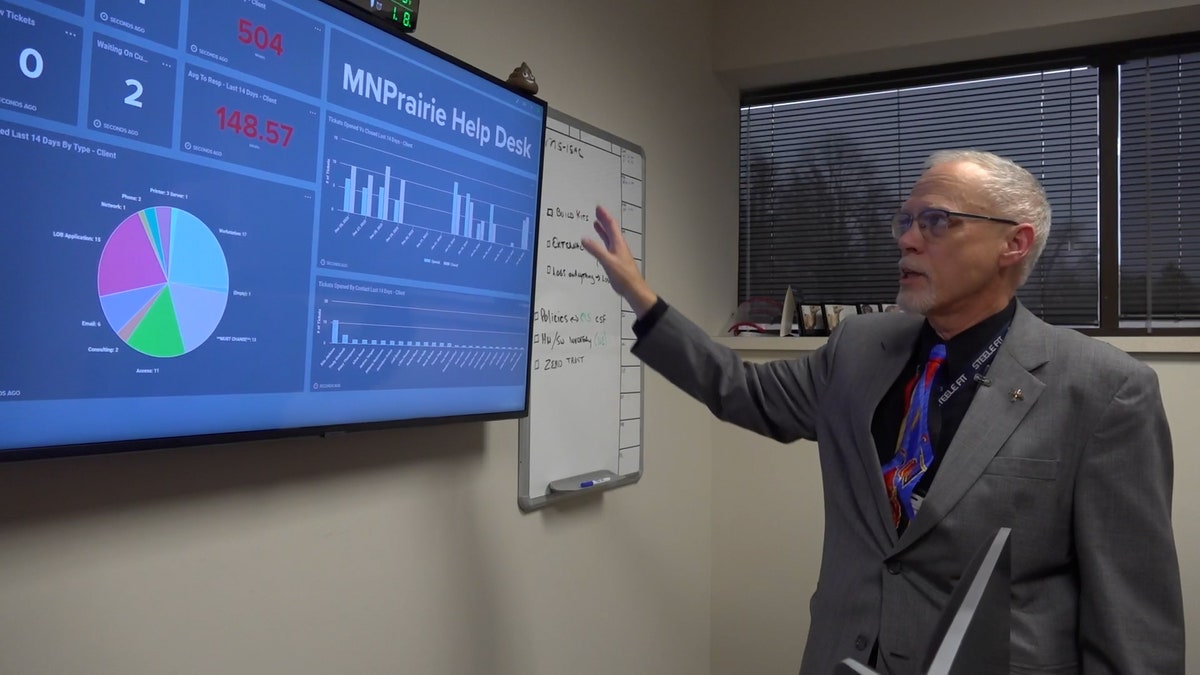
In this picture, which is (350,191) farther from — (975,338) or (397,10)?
(975,338)

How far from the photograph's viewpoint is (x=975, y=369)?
1.59 m

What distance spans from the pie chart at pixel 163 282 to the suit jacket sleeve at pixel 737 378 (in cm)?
80

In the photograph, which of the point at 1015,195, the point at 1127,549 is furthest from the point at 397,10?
the point at 1127,549

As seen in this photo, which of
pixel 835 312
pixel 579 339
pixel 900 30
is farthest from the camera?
pixel 835 312

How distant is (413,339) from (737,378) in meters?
0.68

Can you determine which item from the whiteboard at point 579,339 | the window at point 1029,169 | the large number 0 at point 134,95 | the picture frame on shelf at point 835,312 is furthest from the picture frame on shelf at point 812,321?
the large number 0 at point 134,95

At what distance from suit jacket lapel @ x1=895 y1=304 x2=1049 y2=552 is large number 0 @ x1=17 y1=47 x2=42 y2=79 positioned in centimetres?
149

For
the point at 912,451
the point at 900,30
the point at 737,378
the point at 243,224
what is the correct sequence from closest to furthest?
the point at 243,224 → the point at 912,451 → the point at 737,378 → the point at 900,30

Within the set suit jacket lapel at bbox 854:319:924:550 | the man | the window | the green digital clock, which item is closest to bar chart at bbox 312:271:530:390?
the man

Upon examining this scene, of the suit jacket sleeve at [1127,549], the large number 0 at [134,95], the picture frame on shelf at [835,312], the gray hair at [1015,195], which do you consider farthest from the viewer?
the picture frame on shelf at [835,312]

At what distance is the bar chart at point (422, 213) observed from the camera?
1.44 meters

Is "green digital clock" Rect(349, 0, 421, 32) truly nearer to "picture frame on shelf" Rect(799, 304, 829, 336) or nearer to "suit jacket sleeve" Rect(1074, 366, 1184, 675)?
"suit jacket sleeve" Rect(1074, 366, 1184, 675)

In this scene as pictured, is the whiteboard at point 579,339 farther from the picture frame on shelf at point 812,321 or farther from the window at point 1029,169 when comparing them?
the window at point 1029,169

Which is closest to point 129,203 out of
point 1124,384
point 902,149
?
point 1124,384
